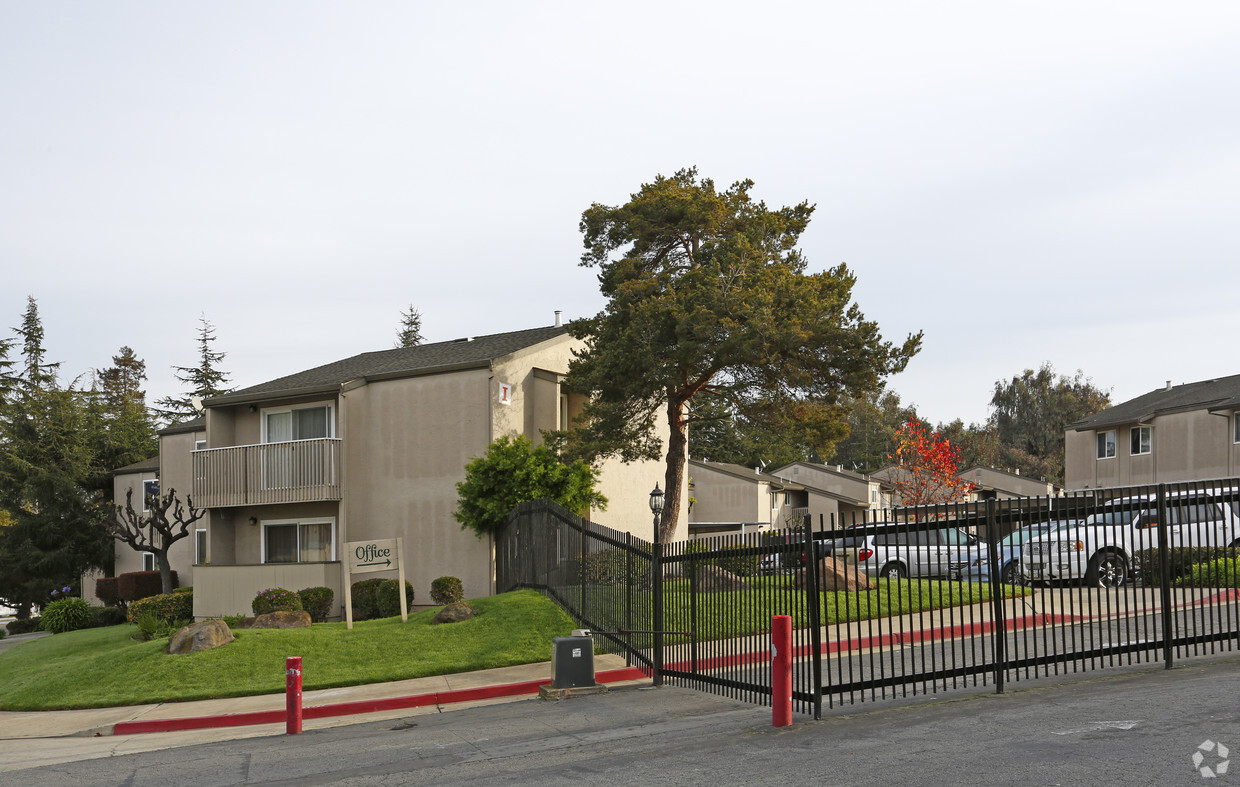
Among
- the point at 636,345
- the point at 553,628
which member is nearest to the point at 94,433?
the point at 636,345

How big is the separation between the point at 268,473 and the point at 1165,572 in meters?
23.2

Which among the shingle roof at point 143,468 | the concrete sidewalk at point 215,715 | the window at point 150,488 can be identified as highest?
the shingle roof at point 143,468

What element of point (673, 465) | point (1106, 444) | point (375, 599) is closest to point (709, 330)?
point (673, 465)

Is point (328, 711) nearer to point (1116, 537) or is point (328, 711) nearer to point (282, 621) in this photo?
point (282, 621)

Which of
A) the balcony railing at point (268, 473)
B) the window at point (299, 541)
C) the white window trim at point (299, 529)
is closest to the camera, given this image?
the balcony railing at point (268, 473)

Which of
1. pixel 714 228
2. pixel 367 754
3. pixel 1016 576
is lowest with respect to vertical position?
pixel 367 754

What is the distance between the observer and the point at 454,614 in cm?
1838

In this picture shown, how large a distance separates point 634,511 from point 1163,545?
20.6 m

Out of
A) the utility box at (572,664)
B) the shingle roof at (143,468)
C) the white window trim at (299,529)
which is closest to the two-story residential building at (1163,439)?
the white window trim at (299,529)

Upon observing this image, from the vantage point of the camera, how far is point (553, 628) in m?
16.6

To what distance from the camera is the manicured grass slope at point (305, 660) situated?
14.9 metres

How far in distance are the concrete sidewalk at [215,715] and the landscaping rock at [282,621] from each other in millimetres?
5114

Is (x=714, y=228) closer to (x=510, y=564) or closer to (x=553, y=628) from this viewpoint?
(x=510, y=564)

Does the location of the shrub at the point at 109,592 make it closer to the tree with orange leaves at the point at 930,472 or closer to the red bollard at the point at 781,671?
the tree with orange leaves at the point at 930,472
